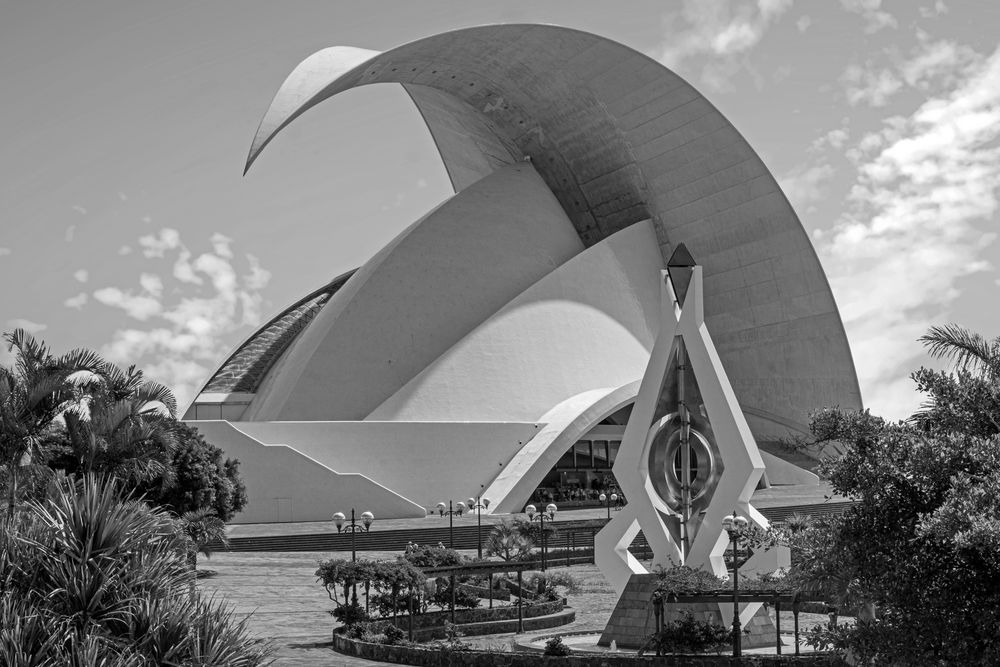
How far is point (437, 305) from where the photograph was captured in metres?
37.6

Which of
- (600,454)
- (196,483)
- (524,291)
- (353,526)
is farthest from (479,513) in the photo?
(600,454)

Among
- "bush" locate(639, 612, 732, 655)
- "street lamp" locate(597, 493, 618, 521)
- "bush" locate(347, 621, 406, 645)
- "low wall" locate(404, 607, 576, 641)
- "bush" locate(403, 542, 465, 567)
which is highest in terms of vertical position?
"street lamp" locate(597, 493, 618, 521)

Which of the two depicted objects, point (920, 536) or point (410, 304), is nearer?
point (920, 536)

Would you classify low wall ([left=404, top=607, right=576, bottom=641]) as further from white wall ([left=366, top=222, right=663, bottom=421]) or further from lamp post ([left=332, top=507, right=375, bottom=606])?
white wall ([left=366, top=222, right=663, bottom=421])

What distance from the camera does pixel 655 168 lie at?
133 ft

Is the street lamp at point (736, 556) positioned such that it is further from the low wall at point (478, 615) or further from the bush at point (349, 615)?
the bush at point (349, 615)

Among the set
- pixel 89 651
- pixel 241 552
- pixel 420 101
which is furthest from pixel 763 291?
pixel 89 651

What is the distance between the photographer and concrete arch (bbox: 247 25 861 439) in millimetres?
37844

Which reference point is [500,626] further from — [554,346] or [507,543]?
[554,346]

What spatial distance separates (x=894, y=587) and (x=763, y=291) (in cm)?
3448

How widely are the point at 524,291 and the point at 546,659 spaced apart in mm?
26713

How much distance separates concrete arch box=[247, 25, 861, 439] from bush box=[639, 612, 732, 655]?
83.7 ft

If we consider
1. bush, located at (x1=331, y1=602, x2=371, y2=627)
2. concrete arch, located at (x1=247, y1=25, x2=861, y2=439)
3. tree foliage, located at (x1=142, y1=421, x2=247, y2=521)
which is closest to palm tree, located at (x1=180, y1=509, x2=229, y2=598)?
tree foliage, located at (x1=142, y1=421, x2=247, y2=521)

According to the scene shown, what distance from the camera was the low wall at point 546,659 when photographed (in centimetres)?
1195
